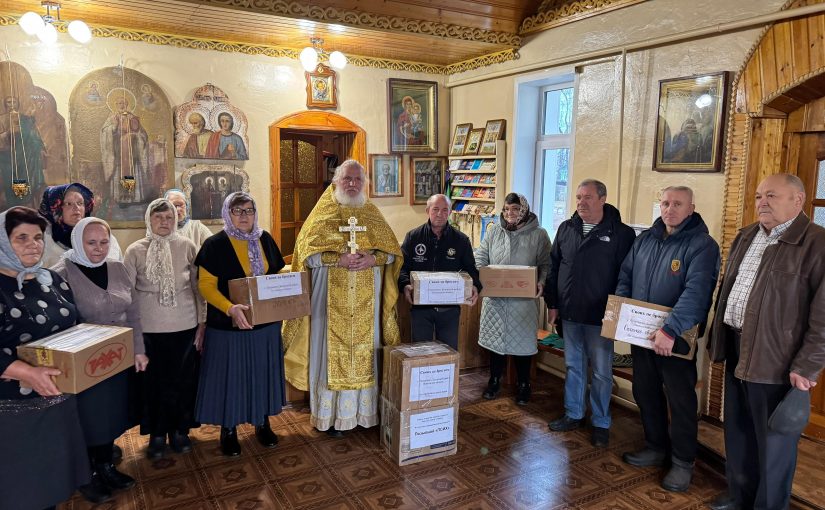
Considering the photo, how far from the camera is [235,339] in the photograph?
11.1ft

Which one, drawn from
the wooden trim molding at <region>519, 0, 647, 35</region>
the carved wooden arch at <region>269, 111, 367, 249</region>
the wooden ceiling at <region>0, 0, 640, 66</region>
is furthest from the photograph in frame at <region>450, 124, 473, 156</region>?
the wooden trim molding at <region>519, 0, 647, 35</region>

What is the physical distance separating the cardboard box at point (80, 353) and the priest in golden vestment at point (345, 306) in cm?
134

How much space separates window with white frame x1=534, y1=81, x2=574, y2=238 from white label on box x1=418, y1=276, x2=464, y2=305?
7.09ft

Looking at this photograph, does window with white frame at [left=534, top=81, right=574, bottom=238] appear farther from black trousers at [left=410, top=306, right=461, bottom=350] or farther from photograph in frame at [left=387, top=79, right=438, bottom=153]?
black trousers at [left=410, top=306, right=461, bottom=350]

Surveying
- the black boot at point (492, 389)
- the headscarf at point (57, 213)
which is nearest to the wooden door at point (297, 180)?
the black boot at point (492, 389)

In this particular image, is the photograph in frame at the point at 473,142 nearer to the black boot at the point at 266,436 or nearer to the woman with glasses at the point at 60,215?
the black boot at the point at 266,436

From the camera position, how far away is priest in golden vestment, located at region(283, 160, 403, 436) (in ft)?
12.1

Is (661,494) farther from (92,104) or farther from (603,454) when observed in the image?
(92,104)

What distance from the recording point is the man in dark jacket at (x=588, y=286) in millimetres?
3646

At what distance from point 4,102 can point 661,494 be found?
5.61 meters

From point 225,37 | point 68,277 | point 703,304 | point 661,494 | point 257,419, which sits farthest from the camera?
point 225,37

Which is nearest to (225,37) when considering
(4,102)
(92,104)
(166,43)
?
(166,43)

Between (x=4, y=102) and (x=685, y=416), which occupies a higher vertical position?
(x=4, y=102)

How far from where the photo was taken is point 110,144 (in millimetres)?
5109
